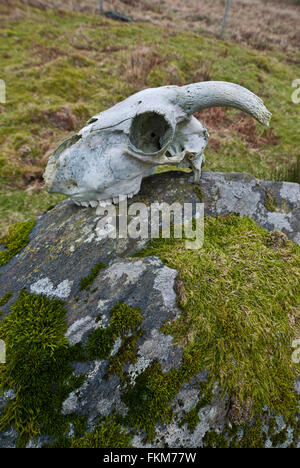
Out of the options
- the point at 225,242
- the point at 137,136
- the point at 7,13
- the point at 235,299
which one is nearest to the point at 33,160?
the point at 137,136

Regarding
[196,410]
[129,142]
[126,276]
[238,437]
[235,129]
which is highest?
[129,142]

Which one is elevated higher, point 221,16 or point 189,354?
point 221,16

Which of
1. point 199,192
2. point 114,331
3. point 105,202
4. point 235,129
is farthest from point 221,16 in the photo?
point 114,331

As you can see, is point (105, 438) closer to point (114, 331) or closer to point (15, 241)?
point (114, 331)

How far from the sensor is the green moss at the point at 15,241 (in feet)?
9.85

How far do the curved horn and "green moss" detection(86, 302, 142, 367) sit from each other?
7.12 feet

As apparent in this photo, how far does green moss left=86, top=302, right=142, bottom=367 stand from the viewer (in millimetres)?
1911

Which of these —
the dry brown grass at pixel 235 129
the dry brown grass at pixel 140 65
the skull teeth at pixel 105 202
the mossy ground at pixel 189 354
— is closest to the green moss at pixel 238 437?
the mossy ground at pixel 189 354

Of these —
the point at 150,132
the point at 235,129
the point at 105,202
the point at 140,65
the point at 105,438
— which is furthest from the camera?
the point at 140,65

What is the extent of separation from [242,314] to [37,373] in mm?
1480

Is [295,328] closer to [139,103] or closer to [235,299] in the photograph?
[235,299]

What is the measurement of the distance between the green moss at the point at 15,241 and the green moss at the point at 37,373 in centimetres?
105

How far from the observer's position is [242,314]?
6.87 feet

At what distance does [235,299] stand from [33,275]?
178cm
